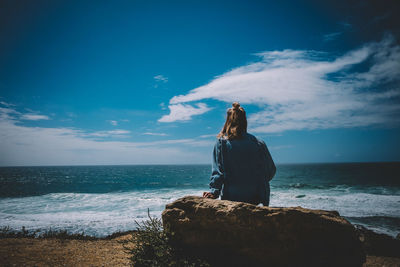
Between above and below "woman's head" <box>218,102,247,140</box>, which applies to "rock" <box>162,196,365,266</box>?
below

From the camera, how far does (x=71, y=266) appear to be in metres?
3.80

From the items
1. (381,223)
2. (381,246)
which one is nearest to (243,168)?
(381,246)

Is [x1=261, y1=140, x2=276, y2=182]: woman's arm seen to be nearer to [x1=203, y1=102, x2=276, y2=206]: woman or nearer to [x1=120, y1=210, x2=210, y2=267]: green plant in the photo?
[x1=203, y1=102, x2=276, y2=206]: woman

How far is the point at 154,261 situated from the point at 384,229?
11130 millimetres

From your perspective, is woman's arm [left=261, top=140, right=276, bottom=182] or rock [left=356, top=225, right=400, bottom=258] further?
rock [left=356, top=225, right=400, bottom=258]

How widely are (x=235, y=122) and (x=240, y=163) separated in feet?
1.74

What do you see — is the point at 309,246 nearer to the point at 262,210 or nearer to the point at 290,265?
the point at 290,265

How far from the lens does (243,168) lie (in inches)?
100

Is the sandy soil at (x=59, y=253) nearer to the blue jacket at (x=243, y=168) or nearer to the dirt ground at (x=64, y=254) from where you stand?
the dirt ground at (x=64, y=254)

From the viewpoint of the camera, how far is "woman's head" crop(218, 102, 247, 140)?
2.58 meters

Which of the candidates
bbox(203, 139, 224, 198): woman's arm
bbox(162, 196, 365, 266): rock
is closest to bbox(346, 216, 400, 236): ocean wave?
bbox(162, 196, 365, 266): rock

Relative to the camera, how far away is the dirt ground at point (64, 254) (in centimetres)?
395

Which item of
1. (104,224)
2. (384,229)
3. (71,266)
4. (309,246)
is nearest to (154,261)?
(71,266)

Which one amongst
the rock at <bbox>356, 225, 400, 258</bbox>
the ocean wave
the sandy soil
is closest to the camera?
the sandy soil
